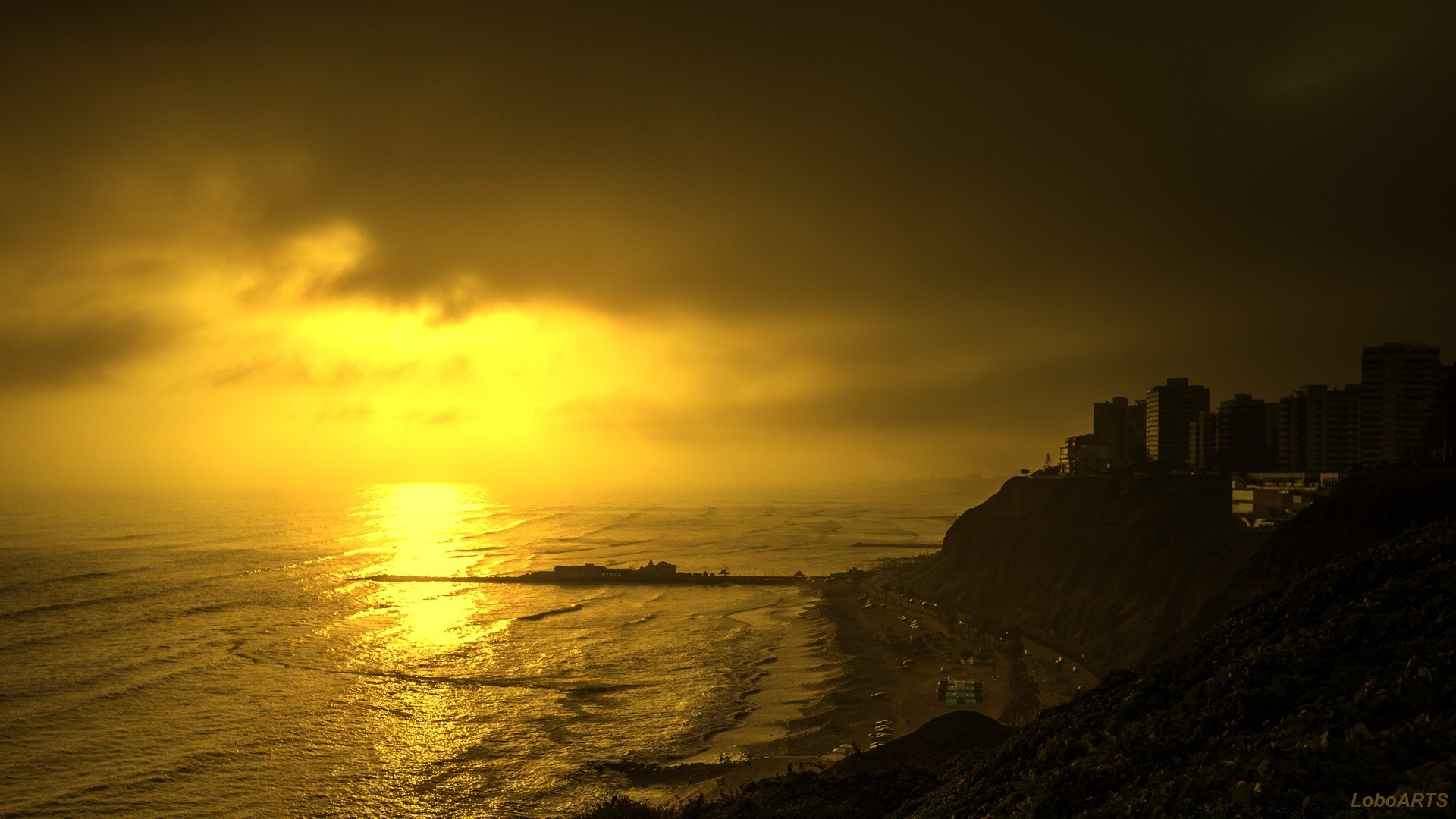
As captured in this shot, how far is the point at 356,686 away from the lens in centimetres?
5900

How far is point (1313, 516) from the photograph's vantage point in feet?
133

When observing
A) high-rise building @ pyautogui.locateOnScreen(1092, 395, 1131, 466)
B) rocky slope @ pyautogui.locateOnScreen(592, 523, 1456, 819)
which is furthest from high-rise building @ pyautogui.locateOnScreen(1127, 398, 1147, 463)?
rocky slope @ pyautogui.locateOnScreen(592, 523, 1456, 819)

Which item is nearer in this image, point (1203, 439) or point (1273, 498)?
point (1273, 498)

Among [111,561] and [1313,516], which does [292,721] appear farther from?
[111,561]

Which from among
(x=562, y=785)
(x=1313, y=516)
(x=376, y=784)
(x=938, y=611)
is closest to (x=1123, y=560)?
(x=938, y=611)

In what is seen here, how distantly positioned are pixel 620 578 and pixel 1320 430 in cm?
11728

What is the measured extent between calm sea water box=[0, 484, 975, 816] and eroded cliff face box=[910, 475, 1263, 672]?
1915cm

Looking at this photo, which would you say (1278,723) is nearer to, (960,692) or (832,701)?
(960,692)

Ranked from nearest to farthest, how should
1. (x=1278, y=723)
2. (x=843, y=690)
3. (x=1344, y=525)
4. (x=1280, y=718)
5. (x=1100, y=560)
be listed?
(x=1278, y=723), (x=1280, y=718), (x=1344, y=525), (x=843, y=690), (x=1100, y=560)

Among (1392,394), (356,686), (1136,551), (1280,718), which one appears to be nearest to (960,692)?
(1136,551)

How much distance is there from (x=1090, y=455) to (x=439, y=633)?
106118 millimetres

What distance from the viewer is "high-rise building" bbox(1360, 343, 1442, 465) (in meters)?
126

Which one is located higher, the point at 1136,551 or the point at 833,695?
the point at 1136,551

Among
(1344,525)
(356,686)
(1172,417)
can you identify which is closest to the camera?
(1344,525)
